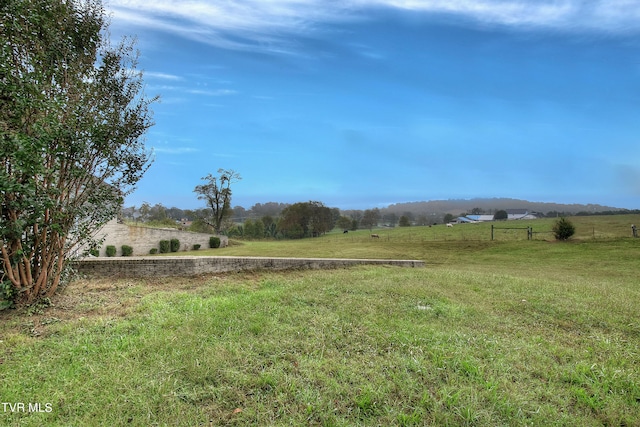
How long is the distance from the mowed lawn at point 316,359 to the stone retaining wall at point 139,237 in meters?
15.1

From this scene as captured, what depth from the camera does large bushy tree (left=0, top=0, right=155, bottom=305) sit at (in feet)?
11.7

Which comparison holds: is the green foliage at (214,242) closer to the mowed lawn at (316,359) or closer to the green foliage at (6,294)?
the mowed lawn at (316,359)

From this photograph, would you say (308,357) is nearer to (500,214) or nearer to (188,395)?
(188,395)

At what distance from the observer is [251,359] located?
104 inches

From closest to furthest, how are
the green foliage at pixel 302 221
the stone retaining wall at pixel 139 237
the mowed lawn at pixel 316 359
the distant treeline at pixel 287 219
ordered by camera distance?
1. the mowed lawn at pixel 316 359
2. the stone retaining wall at pixel 139 237
3. the distant treeline at pixel 287 219
4. the green foliage at pixel 302 221

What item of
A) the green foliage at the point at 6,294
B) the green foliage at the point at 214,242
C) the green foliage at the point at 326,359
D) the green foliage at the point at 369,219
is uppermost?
the green foliage at the point at 369,219

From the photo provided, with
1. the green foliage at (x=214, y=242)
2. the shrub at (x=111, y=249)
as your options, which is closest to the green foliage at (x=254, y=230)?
the green foliage at (x=214, y=242)

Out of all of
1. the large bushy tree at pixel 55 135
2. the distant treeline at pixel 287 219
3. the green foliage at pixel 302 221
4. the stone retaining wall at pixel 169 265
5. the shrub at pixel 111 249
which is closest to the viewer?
the large bushy tree at pixel 55 135

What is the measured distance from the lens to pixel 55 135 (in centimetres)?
371

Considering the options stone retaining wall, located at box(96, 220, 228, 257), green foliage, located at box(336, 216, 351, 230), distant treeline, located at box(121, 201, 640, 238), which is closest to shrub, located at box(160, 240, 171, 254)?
Result: stone retaining wall, located at box(96, 220, 228, 257)

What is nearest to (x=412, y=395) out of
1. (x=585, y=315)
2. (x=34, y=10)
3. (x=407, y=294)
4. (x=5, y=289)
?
(x=407, y=294)

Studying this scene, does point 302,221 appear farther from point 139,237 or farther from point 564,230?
point 564,230

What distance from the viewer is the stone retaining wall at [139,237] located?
17.8m

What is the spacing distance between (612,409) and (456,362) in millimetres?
999
